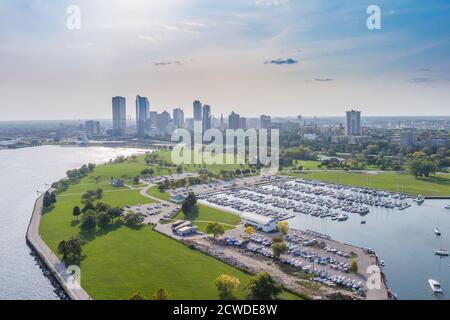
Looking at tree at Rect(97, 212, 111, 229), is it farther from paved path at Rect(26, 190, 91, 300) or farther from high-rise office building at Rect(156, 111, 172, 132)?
high-rise office building at Rect(156, 111, 172, 132)

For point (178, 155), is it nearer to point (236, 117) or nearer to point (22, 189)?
point (22, 189)

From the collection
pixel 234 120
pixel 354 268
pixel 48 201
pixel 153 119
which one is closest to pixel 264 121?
pixel 234 120

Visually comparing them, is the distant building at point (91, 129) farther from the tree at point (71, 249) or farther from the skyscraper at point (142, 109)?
the tree at point (71, 249)

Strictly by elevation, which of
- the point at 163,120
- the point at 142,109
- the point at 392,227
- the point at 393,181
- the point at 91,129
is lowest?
the point at 392,227

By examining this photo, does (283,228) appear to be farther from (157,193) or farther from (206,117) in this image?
(206,117)

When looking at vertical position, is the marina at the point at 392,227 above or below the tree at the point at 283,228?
below

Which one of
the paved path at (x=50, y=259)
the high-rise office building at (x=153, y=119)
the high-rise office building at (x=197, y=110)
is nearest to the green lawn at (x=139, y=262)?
the paved path at (x=50, y=259)

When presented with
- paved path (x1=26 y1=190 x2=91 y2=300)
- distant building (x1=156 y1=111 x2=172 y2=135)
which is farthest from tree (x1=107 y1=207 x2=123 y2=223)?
distant building (x1=156 y1=111 x2=172 y2=135)

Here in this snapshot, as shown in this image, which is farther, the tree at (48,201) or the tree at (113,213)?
the tree at (48,201)
